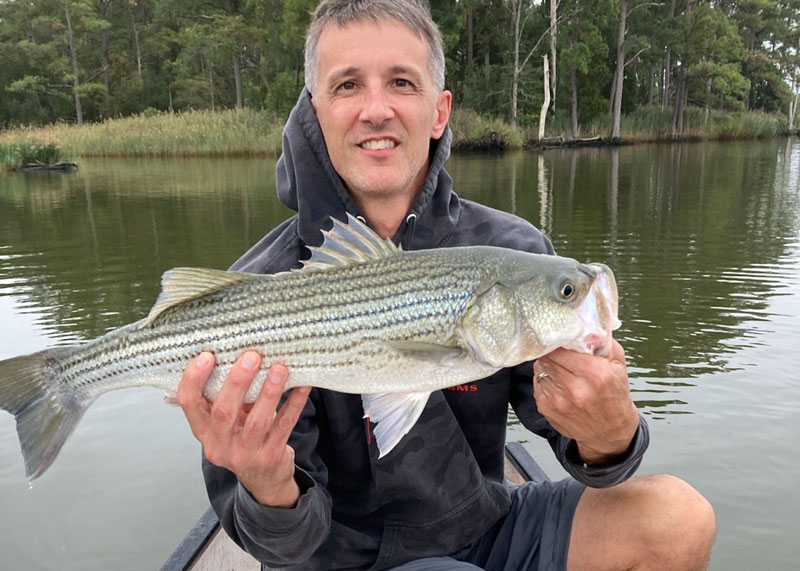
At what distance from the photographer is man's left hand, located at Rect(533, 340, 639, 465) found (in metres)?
2.31

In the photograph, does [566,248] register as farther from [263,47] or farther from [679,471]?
[263,47]

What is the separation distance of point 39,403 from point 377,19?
221 centimetres

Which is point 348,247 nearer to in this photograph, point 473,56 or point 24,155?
point 24,155

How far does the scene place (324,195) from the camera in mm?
3188

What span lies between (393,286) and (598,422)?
0.94 m

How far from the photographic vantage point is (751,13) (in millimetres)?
54344

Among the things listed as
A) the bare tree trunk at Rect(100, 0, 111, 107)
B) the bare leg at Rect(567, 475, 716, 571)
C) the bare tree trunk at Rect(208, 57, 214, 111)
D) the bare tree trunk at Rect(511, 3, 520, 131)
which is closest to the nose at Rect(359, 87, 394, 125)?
the bare leg at Rect(567, 475, 716, 571)

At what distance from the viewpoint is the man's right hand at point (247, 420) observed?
7.72ft

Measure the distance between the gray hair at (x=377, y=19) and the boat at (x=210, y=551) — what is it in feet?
8.20

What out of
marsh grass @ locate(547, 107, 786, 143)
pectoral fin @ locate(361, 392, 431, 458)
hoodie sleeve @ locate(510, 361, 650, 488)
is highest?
marsh grass @ locate(547, 107, 786, 143)

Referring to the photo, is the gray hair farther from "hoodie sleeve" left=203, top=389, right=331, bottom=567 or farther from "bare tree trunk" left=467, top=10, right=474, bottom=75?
"bare tree trunk" left=467, top=10, right=474, bottom=75

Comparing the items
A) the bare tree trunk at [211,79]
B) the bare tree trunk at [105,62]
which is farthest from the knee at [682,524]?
the bare tree trunk at [105,62]

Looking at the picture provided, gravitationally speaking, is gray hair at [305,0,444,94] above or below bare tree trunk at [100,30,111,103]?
below

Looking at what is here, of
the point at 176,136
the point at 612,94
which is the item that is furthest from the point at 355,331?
the point at 612,94
